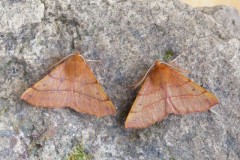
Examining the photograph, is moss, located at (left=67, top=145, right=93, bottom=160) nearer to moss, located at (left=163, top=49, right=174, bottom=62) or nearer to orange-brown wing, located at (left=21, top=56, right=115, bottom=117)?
orange-brown wing, located at (left=21, top=56, right=115, bottom=117)

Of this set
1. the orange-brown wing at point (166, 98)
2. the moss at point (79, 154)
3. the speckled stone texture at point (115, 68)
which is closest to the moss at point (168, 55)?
the speckled stone texture at point (115, 68)

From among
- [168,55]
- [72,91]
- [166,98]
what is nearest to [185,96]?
[166,98]

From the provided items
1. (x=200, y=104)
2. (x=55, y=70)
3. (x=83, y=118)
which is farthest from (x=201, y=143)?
(x=55, y=70)

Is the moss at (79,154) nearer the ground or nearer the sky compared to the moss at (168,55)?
nearer the ground

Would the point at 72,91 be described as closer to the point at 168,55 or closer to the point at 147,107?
the point at 147,107

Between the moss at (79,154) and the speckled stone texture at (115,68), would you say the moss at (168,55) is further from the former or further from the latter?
the moss at (79,154)

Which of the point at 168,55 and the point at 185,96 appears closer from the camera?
the point at 185,96
